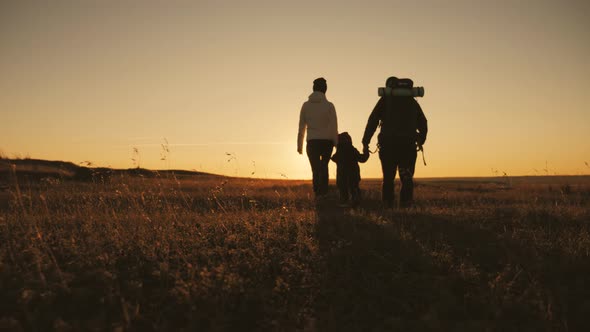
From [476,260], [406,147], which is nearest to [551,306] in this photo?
[476,260]

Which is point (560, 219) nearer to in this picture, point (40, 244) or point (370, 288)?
point (370, 288)

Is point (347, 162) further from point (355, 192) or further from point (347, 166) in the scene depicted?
point (355, 192)

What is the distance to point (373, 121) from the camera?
29.5 ft

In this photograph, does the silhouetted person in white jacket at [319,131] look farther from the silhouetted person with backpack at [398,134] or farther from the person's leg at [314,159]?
the silhouetted person with backpack at [398,134]

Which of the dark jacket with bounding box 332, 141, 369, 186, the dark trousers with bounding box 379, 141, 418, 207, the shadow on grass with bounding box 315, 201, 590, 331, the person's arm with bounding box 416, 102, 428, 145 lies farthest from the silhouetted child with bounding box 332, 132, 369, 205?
the shadow on grass with bounding box 315, 201, 590, 331

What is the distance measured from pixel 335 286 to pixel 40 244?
3.15 m

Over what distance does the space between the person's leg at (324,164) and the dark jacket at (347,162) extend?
0.65 feet

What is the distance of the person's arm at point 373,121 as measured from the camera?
351 inches

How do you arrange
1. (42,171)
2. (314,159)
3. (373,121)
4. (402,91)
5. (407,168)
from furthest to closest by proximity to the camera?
1. (42,171)
2. (314,159)
3. (373,121)
4. (407,168)
5. (402,91)

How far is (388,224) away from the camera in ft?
21.1

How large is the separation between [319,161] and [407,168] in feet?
6.32

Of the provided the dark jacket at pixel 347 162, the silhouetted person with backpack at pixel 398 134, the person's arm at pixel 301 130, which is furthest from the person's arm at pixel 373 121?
the person's arm at pixel 301 130

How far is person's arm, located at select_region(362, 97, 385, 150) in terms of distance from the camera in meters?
8.91

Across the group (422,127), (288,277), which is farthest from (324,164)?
(288,277)
